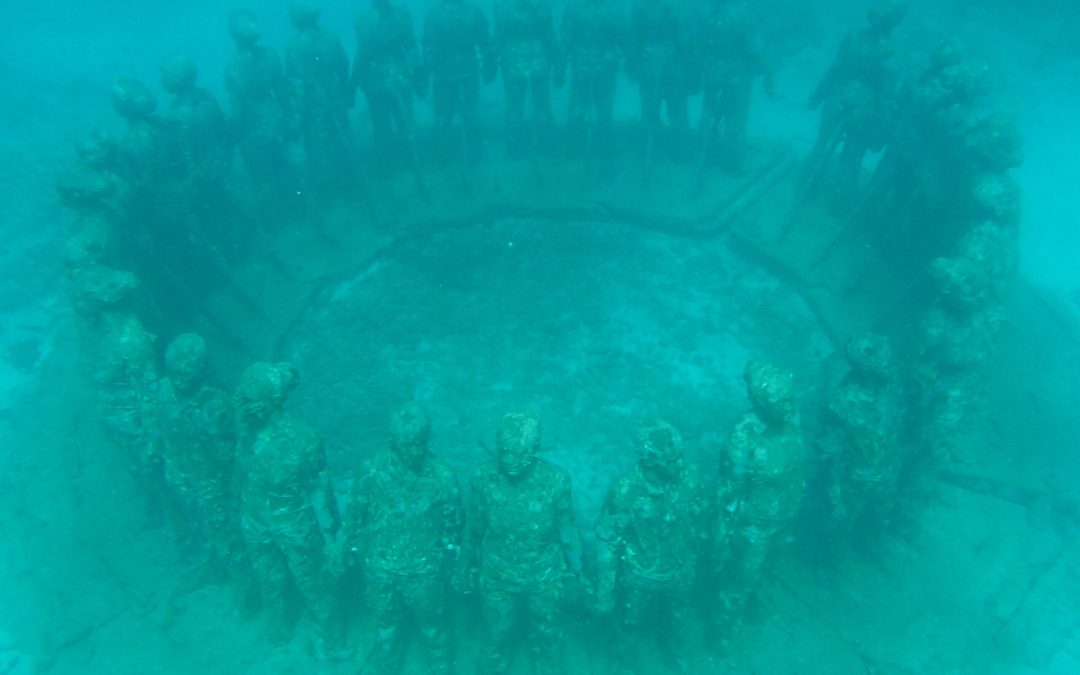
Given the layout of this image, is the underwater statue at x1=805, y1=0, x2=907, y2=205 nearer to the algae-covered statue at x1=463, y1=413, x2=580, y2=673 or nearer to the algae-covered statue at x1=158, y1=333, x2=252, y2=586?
the algae-covered statue at x1=463, y1=413, x2=580, y2=673

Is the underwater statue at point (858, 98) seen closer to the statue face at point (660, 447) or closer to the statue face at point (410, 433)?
the statue face at point (660, 447)

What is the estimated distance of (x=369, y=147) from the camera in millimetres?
13508

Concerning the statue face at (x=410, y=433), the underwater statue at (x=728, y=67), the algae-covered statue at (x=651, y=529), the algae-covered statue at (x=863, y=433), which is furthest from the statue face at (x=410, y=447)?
the underwater statue at (x=728, y=67)

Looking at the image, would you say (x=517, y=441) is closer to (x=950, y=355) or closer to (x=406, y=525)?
(x=406, y=525)

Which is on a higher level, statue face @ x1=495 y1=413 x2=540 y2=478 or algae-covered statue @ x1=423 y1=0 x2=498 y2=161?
algae-covered statue @ x1=423 y1=0 x2=498 y2=161

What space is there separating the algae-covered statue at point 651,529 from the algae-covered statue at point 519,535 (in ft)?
1.34

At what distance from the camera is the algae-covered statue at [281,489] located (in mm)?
5895

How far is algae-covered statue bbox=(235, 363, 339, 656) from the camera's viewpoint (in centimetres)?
589

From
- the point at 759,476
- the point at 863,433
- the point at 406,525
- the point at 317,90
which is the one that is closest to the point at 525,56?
the point at 317,90

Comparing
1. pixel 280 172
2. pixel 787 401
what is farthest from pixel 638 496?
pixel 280 172

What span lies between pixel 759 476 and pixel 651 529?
1152mm

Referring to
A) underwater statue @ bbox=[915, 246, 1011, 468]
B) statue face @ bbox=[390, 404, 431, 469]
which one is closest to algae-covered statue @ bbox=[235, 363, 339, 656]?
statue face @ bbox=[390, 404, 431, 469]

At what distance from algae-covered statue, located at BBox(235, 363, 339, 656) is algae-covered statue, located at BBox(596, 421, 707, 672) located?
271 centimetres

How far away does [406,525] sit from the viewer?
5.74 metres
